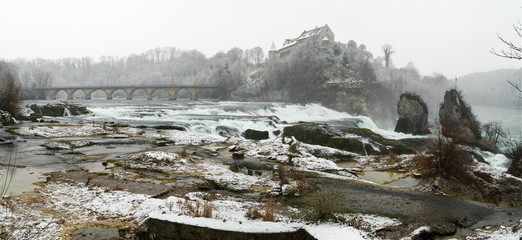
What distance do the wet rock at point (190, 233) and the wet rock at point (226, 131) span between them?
23195mm

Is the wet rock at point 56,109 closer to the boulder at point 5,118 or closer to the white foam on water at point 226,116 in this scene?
the white foam on water at point 226,116

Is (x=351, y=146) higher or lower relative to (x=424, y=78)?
lower

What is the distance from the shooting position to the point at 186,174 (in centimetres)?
1254

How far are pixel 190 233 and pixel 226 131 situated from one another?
956 inches

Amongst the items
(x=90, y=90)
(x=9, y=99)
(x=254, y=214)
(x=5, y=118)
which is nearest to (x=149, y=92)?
(x=90, y=90)

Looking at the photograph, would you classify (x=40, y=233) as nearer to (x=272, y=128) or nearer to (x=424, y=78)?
(x=272, y=128)

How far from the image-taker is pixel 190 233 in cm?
592

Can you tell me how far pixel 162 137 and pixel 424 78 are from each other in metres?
130

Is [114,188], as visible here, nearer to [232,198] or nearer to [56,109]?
[232,198]

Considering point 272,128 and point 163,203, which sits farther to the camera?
point 272,128

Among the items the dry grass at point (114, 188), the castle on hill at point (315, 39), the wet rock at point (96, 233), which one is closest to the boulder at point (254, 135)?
the dry grass at point (114, 188)

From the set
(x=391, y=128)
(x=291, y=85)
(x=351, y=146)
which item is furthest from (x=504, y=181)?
(x=291, y=85)

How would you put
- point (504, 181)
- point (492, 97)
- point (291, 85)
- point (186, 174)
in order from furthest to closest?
point (492, 97) < point (291, 85) < point (504, 181) < point (186, 174)

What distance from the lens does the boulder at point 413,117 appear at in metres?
43.7
